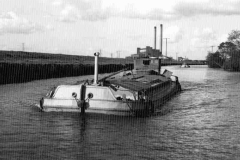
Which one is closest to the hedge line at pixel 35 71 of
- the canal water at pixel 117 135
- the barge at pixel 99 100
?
the canal water at pixel 117 135

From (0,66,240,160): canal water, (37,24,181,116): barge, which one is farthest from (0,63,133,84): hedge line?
(37,24,181,116): barge

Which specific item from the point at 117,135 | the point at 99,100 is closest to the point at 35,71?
the point at 99,100

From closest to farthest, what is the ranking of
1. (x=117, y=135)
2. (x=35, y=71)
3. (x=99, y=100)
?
1. (x=117, y=135)
2. (x=99, y=100)
3. (x=35, y=71)

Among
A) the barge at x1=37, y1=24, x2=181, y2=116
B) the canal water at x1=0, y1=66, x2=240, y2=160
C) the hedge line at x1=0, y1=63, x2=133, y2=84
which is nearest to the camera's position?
the canal water at x1=0, y1=66, x2=240, y2=160

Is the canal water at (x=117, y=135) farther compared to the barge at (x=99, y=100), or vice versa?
the barge at (x=99, y=100)

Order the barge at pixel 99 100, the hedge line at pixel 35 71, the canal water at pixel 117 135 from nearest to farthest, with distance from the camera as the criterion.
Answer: the canal water at pixel 117 135
the barge at pixel 99 100
the hedge line at pixel 35 71

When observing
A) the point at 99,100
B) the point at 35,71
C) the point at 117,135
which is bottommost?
the point at 117,135

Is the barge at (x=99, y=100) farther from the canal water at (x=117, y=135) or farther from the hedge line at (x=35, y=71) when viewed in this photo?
the hedge line at (x=35, y=71)

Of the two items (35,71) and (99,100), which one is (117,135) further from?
(35,71)

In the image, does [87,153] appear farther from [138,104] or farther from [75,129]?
[138,104]

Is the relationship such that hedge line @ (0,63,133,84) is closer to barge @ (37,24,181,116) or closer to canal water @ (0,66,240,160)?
canal water @ (0,66,240,160)

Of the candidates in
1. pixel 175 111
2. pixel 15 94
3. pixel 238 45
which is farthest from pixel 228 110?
pixel 238 45

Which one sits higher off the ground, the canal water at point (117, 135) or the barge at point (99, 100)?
the barge at point (99, 100)

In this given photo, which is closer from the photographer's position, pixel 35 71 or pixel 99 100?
pixel 99 100
